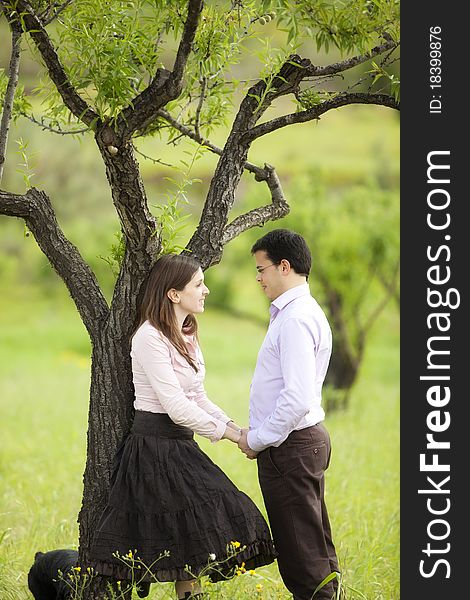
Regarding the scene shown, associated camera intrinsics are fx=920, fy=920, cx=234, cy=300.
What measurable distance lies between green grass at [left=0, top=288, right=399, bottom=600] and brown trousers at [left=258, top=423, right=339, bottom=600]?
234 millimetres

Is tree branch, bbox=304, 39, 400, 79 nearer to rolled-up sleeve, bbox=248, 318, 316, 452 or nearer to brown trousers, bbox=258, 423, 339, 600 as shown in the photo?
rolled-up sleeve, bbox=248, 318, 316, 452

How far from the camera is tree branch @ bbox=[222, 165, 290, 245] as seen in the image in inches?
114

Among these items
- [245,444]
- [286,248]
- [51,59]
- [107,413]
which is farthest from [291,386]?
[51,59]

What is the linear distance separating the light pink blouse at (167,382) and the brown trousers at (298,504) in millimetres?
200

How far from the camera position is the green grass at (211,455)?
3.64 metres

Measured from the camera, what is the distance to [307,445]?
2652mm

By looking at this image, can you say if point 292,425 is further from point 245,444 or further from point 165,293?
point 165,293

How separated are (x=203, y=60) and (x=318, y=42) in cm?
35

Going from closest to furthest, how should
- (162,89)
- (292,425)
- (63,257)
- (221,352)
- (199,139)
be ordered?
(162,89) → (292,425) → (63,257) → (199,139) → (221,352)

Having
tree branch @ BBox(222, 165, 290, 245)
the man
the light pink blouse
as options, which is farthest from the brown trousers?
tree branch @ BBox(222, 165, 290, 245)

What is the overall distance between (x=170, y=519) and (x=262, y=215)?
1.03 meters

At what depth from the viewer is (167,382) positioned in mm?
2557

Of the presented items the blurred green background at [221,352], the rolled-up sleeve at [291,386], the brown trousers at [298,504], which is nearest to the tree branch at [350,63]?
the blurred green background at [221,352]

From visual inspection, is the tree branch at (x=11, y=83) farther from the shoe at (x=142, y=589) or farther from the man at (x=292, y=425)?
the shoe at (x=142, y=589)
